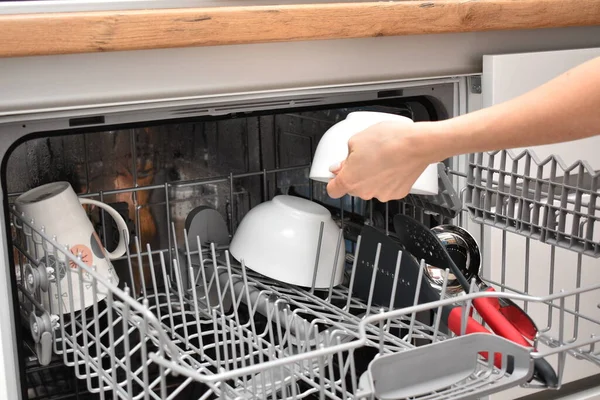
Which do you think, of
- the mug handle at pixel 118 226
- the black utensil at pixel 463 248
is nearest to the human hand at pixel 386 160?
the black utensil at pixel 463 248

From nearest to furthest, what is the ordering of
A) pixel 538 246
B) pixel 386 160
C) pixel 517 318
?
pixel 386 160
pixel 517 318
pixel 538 246

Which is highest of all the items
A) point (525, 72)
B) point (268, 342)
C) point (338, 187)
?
point (525, 72)

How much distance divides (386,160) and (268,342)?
1.15 feet

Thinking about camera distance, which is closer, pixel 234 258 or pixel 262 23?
pixel 262 23

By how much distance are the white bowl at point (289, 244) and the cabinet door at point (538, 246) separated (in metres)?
0.23

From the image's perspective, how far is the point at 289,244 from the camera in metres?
1.09

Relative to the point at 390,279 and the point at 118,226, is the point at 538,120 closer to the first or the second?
the point at 390,279

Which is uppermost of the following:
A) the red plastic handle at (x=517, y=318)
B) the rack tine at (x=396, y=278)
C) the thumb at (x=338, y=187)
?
the thumb at (x=338, y=187)

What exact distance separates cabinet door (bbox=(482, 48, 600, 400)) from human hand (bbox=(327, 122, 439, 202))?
290mm

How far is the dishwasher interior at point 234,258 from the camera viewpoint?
0.84 m

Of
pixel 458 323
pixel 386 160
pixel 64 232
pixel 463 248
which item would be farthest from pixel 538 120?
pixel 64 232

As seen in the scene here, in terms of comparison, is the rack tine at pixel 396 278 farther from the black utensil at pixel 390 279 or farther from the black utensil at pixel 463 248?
the black utensil at pixel 463 248

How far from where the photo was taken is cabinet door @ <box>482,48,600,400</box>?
3.51ft

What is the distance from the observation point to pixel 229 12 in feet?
2.74
